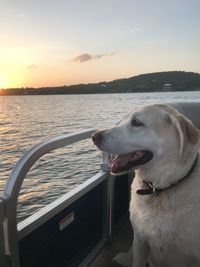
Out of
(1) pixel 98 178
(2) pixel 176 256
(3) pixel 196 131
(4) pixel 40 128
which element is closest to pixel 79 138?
(1) pixel 98 178

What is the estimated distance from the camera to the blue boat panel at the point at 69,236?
2.65 m

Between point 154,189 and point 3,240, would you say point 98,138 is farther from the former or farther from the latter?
point 3,240

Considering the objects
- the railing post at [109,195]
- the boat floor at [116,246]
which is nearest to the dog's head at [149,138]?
the railing post at [109,195]

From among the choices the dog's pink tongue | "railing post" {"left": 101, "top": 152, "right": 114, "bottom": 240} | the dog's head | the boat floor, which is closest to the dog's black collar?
the dog's head

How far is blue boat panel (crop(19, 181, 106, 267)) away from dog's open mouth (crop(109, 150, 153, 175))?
0.55 metres

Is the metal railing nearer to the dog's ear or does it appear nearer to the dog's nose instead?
the dog's nose

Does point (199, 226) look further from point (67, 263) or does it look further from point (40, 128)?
point (40, 128)

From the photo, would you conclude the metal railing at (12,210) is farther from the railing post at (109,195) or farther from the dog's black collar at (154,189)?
the railing post at (109,195)

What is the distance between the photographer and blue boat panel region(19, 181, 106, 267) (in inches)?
104

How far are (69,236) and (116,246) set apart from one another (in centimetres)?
91

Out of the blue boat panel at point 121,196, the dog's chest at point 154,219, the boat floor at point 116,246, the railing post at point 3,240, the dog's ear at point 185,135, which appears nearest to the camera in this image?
the railing post at point 3,240

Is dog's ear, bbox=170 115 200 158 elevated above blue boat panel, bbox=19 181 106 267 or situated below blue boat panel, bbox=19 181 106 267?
above

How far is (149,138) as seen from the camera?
2.72 meters

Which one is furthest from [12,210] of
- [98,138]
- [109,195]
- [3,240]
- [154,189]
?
[109,195]
